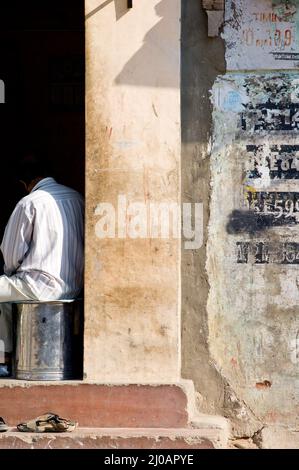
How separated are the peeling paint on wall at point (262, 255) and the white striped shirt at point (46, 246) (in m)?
0.92

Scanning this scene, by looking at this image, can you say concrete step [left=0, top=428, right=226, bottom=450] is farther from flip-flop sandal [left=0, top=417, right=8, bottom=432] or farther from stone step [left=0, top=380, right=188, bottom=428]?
stone step [left=0, top=380, right=188, bottom=428]

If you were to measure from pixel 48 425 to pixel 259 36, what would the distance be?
265 cm

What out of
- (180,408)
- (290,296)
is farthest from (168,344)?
(290,296)

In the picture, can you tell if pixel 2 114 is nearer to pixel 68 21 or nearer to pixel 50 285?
pixel 68 21

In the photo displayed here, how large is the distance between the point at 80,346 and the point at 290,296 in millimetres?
1337

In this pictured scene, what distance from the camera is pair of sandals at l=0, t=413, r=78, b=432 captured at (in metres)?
5.63

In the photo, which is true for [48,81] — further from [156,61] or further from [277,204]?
[277,204]

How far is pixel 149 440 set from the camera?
18.3 feet

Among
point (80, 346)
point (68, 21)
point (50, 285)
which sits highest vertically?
point (68, 21)

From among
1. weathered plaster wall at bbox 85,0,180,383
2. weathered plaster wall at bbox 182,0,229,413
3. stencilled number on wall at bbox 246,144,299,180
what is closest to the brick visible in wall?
weathered plaster wall at bbox 182,0,229,413

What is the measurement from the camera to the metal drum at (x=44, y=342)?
6035 millimetres

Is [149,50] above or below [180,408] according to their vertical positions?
above

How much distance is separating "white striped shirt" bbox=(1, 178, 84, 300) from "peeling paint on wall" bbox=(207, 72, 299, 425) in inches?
36.1

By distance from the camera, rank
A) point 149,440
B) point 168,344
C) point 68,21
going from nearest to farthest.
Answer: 1. point 149,440
2. point 168,344
3. point 68,21
